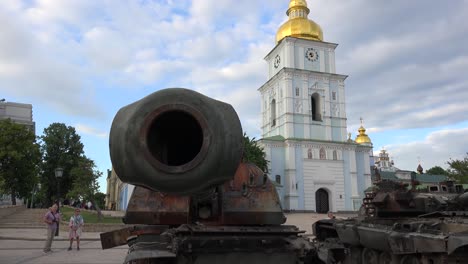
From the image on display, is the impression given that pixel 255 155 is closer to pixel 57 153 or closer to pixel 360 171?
pixel 360 171

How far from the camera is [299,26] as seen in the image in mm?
49125

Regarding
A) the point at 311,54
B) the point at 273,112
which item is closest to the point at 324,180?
the point at 273,112

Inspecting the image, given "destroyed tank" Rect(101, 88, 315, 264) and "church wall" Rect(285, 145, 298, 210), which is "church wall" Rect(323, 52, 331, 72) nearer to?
"church wall" Rect(285, 145, 298, 210)

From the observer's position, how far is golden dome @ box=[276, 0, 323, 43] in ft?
160

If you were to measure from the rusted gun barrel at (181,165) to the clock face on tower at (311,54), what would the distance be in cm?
4610

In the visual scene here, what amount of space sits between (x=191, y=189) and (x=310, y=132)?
144 ft

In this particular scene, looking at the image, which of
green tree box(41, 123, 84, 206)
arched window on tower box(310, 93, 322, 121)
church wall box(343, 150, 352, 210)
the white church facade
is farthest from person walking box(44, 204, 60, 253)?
green tree box(41, 123, 84, 206)

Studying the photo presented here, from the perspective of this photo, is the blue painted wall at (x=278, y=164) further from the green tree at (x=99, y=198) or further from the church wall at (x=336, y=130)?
the green tree at (x=99, y=198)

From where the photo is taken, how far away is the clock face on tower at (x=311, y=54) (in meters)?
48.0

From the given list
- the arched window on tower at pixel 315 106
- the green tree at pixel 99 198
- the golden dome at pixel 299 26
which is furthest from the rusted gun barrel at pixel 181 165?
the golden dome at pixel 299 26

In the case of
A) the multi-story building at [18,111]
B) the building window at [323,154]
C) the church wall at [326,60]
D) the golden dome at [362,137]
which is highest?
the church wall at [326,60]

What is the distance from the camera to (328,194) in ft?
153

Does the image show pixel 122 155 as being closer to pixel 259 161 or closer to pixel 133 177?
pixel 133 177

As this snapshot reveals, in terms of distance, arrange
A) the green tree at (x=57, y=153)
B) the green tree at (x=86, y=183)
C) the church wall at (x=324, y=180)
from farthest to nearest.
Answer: the green tree at (x=57, y=153) → the church wall at (x=324, y=180) → the green tree at (x=86, y=183)
